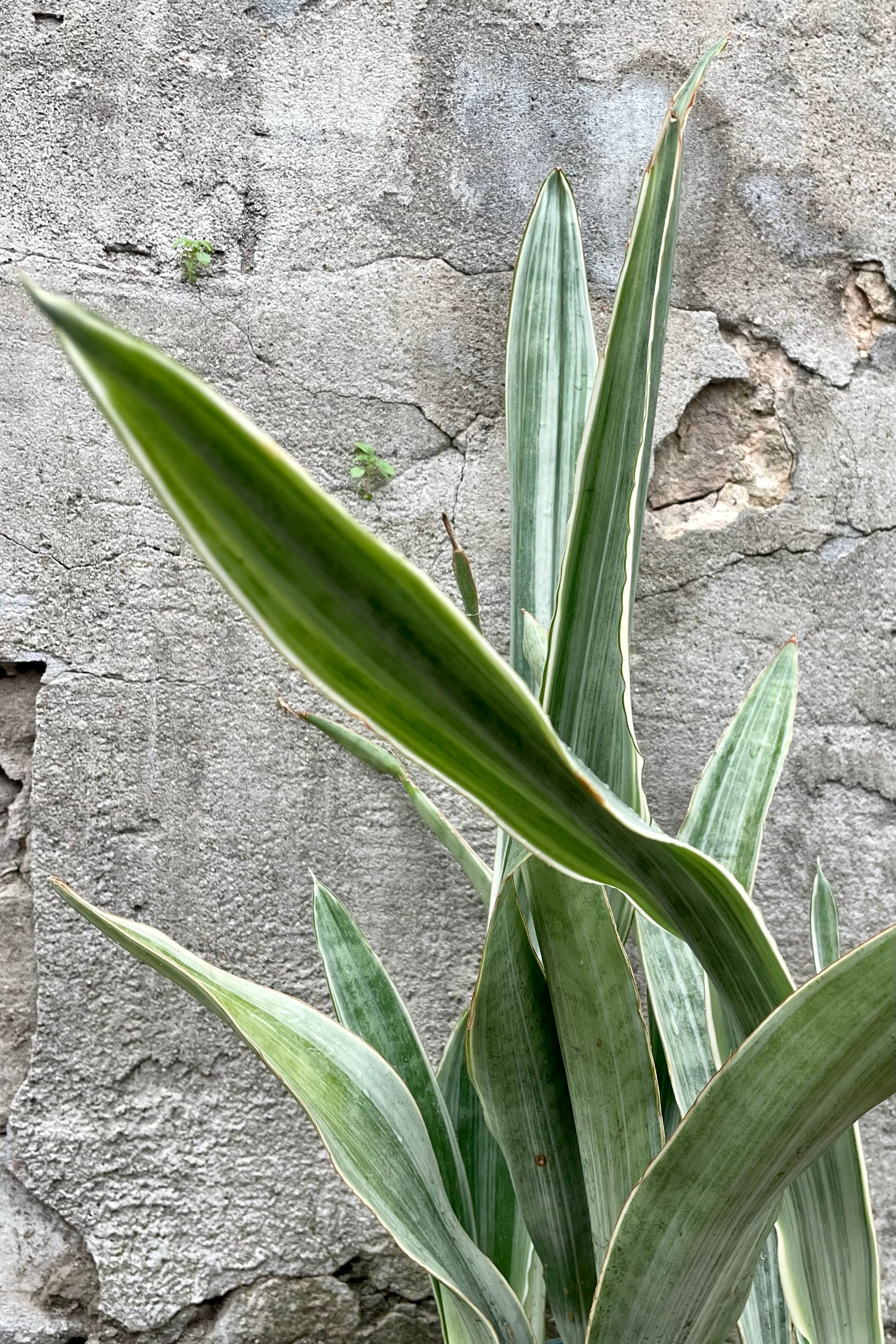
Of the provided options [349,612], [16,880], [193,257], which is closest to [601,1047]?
[349,612]

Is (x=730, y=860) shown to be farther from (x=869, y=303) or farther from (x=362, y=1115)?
(x=869, y=303)

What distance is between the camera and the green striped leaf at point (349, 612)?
0.21m

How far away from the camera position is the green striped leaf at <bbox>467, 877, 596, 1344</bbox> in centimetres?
54

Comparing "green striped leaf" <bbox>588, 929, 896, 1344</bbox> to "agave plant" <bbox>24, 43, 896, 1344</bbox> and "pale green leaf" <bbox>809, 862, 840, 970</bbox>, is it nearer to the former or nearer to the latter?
"agave plant" <bbox>24, 43, 896, 1344</bbox>

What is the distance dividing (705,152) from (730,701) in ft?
2.26

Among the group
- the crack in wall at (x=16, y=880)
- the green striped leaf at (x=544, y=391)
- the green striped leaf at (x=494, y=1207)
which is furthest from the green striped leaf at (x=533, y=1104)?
the crack in wall at (x=16, y=880)

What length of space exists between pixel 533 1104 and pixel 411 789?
1.09ft

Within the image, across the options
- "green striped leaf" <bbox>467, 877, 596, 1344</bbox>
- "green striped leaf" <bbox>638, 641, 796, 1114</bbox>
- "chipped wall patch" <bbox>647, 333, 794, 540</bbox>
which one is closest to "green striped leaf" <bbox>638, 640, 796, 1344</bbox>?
"green striped leaf" <bbox>638, 641, 796, 1114</bbox>

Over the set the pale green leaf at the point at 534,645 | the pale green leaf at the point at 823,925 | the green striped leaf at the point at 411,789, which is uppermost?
the pale green leaf at the point at 534,645

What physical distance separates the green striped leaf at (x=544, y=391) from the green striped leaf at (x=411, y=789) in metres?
0.19

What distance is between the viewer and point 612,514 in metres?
0.46

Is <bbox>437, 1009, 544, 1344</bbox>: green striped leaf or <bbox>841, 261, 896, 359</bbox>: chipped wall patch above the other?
<bbox>841, 261, 896, 359</bbox>: chipped wall patch

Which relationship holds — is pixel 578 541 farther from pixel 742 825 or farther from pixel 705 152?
pixel 705 152

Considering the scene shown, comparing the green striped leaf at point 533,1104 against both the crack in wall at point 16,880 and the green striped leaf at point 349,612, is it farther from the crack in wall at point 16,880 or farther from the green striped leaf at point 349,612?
the crack in wall at point 16,880
